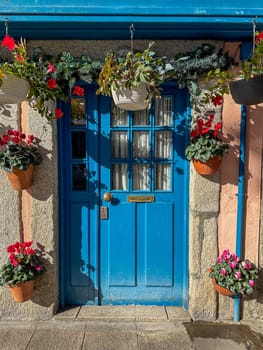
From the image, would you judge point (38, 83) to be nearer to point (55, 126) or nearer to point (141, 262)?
point (55, 126)

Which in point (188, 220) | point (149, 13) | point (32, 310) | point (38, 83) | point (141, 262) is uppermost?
point (149, 13)

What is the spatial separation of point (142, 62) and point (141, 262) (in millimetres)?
2164

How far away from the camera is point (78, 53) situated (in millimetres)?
3125

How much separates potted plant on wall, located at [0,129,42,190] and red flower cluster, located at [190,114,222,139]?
64.0 inches

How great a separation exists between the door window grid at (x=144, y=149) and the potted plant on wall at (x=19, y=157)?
2.84ft

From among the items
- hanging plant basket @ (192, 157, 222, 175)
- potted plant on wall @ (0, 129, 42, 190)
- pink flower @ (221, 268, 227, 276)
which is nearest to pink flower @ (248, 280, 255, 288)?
pink flower @ (221, 268, 227, 276)

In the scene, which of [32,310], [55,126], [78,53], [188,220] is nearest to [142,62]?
[78,53]

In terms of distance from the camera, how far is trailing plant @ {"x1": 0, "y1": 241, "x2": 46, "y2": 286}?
3.05 metres

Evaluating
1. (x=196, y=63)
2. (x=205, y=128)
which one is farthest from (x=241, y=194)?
(x=196, y=63)

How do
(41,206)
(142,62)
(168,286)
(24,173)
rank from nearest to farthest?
(142,62), (24,173), (41,206), (168,286)

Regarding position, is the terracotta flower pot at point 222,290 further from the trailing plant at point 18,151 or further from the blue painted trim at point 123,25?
the blue painted trim at point 123,25

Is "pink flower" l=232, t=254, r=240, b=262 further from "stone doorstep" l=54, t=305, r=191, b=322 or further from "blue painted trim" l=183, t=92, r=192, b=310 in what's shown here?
"stone doorstep" l=54, t=305, r=191, b=322

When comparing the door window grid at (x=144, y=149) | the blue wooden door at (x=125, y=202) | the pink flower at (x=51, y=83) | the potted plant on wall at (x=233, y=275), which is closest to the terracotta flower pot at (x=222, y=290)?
the potted plant on wall at (x=233, y=275)

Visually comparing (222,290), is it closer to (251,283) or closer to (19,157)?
(251,283)
